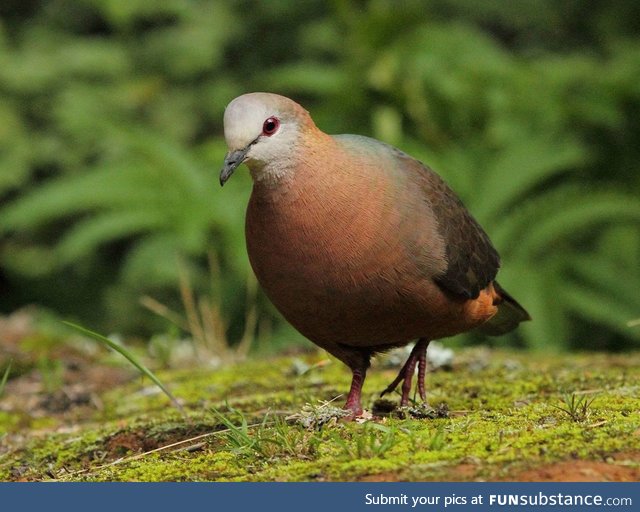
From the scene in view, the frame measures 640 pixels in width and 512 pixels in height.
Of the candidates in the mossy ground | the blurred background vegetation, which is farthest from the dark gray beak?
the blurred background vegetation

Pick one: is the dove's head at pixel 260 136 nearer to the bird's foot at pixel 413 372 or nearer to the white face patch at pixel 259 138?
the white face patch at pixel 259 138

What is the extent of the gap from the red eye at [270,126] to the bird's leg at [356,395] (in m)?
1.01

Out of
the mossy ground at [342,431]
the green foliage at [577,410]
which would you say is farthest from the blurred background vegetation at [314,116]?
the green foliage at [577,410]

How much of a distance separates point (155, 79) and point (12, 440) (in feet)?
18.0

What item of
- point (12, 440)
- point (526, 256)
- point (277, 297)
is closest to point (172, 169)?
point (526, 256)

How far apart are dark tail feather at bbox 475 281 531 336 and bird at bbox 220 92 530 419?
69 cm

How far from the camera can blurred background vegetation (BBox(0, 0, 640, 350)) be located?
23.2 feet

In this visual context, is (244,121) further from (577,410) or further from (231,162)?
(577,410)

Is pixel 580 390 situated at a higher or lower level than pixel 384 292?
lower

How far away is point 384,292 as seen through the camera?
3646mm

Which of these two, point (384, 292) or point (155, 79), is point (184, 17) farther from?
point (384, 292)

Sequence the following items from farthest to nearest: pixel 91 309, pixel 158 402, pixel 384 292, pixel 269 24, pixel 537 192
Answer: pixel 269 24 < pixel 91 309 < pixel 537 192 < pixel 158 402 < pixel 384 292

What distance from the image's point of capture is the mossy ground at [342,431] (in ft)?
9.66

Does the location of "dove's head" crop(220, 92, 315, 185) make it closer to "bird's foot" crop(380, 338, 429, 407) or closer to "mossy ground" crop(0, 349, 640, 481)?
"mossy ground" crop(0, 349, 640, 481)
